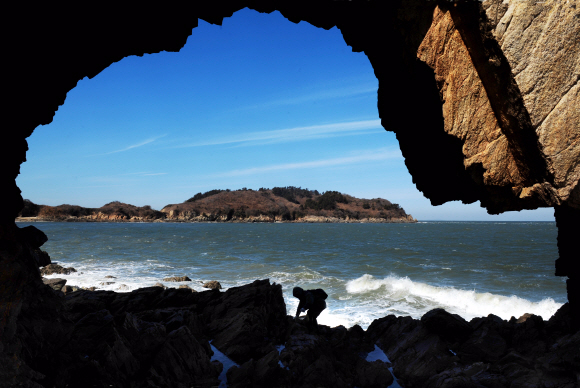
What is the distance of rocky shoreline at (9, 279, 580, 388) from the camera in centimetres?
505

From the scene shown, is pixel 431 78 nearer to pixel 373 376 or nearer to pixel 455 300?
pixel 373 376

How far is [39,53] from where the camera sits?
5723 mm

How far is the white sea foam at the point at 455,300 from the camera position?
13.8 meters

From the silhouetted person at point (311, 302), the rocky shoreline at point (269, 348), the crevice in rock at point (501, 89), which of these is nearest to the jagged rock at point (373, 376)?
the rocky shoreline at point (269, 348)

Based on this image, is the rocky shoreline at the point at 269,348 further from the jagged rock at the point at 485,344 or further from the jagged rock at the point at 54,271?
the jagged rock at the point at 54,271

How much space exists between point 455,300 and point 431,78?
1215cm

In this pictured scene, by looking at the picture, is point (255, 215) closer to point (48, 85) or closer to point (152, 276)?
point (152, 276)

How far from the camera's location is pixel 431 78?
19.9 ft

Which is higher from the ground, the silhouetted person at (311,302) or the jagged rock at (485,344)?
the silhouetted person at (311,302)

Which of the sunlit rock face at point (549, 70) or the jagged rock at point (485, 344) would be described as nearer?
the sunlit rock face at point (549, 70)

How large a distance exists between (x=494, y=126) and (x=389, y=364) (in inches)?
191

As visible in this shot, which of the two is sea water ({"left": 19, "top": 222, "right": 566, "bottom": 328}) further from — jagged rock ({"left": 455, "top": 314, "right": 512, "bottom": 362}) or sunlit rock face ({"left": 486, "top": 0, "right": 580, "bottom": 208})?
sunlit rock face ({"left": 486, "top": 0, "right": 580, "bottom": 208})

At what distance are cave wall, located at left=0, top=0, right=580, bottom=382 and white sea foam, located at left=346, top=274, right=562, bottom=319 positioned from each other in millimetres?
7412

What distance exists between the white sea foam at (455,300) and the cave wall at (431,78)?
741cm
